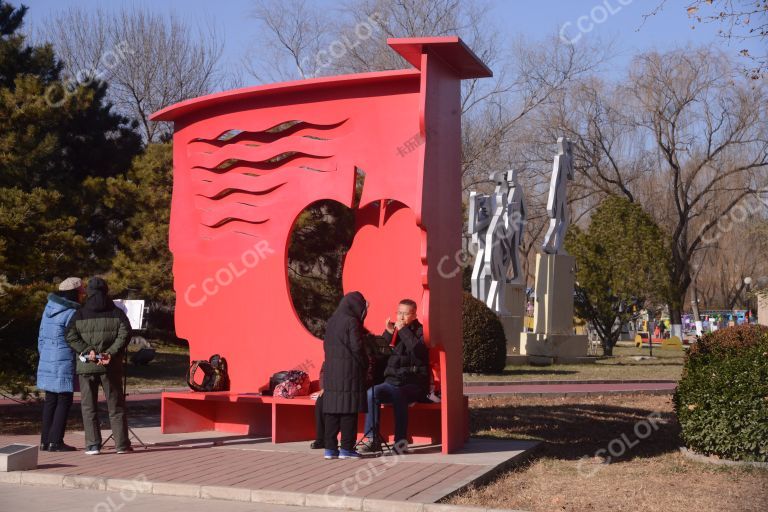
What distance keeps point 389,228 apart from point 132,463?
4.50 metres

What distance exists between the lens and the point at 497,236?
30.2 m

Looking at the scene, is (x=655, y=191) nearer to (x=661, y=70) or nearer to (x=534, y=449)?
(x=661, y=70)

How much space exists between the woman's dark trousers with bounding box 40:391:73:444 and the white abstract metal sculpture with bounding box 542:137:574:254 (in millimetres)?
21973

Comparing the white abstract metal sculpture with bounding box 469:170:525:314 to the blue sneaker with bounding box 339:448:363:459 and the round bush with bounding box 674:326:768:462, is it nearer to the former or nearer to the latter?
the round bush with bounding box 674:326:768:462

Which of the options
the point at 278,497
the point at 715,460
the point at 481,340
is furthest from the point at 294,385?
the point at 481,340

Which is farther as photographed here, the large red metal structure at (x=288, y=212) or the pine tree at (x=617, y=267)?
the pine tree at (x=617, y=267)

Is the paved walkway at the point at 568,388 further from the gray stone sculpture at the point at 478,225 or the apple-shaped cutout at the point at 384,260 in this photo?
the gray stone sculpture at the point at 478,225

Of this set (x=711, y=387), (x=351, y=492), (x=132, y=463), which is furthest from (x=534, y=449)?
(x=132, y=463)

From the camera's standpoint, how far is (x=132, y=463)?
359 inches

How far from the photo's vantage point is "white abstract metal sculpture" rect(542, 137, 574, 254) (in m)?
30.5

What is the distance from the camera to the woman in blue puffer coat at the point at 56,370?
32.9 feet

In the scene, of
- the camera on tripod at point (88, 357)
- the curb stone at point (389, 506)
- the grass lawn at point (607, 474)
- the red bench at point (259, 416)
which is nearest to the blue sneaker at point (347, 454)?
the red bench at point (259, 416)

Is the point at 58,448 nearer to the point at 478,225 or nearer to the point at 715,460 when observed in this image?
the point at 715,460

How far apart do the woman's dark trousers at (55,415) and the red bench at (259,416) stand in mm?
1544
